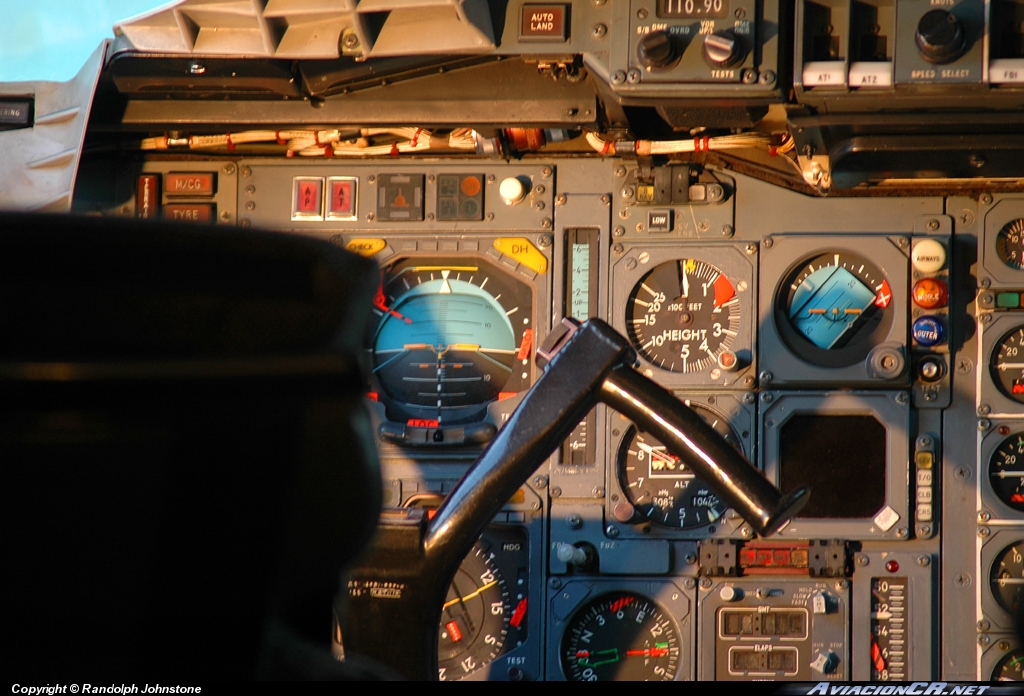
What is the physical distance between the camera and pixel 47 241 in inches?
30.1

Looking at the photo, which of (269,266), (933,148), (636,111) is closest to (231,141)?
(636,111)

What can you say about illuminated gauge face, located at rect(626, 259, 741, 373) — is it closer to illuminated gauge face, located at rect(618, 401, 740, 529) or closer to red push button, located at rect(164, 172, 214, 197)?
illuminated gauge face, located at rect(618, 401, 740, 529)

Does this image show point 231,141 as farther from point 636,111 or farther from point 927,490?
point 927,490

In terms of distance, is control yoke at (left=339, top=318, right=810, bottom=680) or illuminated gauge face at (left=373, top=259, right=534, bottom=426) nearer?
control yoke at (left=339, top=318, right=810, bottom=680)

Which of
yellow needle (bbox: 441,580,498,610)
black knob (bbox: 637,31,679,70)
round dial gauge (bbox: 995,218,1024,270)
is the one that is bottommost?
yellow needle (bbox: 441,580,498,610)

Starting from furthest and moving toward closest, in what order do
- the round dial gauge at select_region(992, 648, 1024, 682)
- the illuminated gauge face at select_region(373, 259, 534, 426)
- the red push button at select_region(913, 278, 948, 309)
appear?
the illuminated gauge face at select_region(373, 259, 534, 426) → the red push button at select_region(913, 278, 948, 309) → the round dial gauge at select_region(992, 648, 1024, 682)

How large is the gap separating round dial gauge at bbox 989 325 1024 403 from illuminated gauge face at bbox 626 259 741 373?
1113 millimetres

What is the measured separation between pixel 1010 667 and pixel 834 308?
5.51ft

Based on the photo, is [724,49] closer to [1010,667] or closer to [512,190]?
[512,190]

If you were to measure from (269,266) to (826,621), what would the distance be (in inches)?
181

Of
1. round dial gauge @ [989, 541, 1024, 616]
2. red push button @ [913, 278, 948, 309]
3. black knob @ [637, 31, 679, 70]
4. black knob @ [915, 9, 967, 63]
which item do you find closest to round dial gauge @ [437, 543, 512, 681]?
round dial gauge @ [989, 541, 1024, 616]

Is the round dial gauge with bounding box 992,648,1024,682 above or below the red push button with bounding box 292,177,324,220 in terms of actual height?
Answer: below

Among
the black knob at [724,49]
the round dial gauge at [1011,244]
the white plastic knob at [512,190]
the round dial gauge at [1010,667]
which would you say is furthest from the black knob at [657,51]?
the round dial gauge at [1010,667]

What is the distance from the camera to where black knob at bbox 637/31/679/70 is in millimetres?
4066
